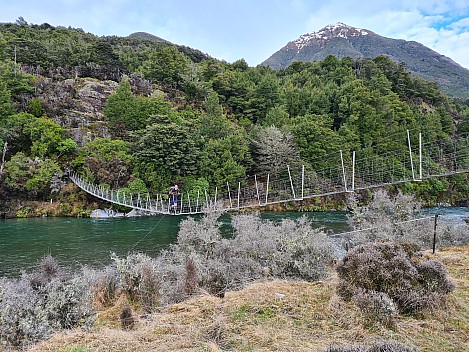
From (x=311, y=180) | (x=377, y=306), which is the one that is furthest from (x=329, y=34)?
(x=377, y=306)

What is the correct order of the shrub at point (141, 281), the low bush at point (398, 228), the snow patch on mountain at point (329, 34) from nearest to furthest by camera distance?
the shrub at point (141, 281)
the low bush at point (398, 228)
the snow patch on mountain at point (329, 34)

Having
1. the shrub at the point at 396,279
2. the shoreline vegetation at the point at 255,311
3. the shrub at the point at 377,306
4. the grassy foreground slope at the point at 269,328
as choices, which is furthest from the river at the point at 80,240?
the shrub at the point at 377,306

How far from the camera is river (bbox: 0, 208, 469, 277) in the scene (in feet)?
32.7

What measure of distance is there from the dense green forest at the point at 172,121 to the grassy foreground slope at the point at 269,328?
1924 cm

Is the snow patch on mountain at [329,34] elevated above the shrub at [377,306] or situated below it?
above

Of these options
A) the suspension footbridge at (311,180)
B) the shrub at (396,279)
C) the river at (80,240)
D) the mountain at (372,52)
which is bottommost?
the river at (80,240)

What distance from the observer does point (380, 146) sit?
101 ft

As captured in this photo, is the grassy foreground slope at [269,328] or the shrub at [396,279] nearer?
the grassy foreground slope at [269,328]

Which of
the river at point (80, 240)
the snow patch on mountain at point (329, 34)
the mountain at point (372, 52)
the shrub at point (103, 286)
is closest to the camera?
the shrub at point (103, 286)

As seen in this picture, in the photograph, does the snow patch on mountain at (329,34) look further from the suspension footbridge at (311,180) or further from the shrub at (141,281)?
the shrub at (141,281)

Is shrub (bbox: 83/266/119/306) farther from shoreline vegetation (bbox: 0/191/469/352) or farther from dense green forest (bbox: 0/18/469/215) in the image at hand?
dense green forest (bbox: 0/18/469/215)

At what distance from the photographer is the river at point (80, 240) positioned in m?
9.97

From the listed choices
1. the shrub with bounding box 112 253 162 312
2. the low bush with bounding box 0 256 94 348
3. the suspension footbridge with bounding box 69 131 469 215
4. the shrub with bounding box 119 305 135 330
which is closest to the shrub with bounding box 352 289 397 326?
the shrub with bounding box 119 305 135 330

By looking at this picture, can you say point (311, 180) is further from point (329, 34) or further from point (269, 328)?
point (329, 34)
